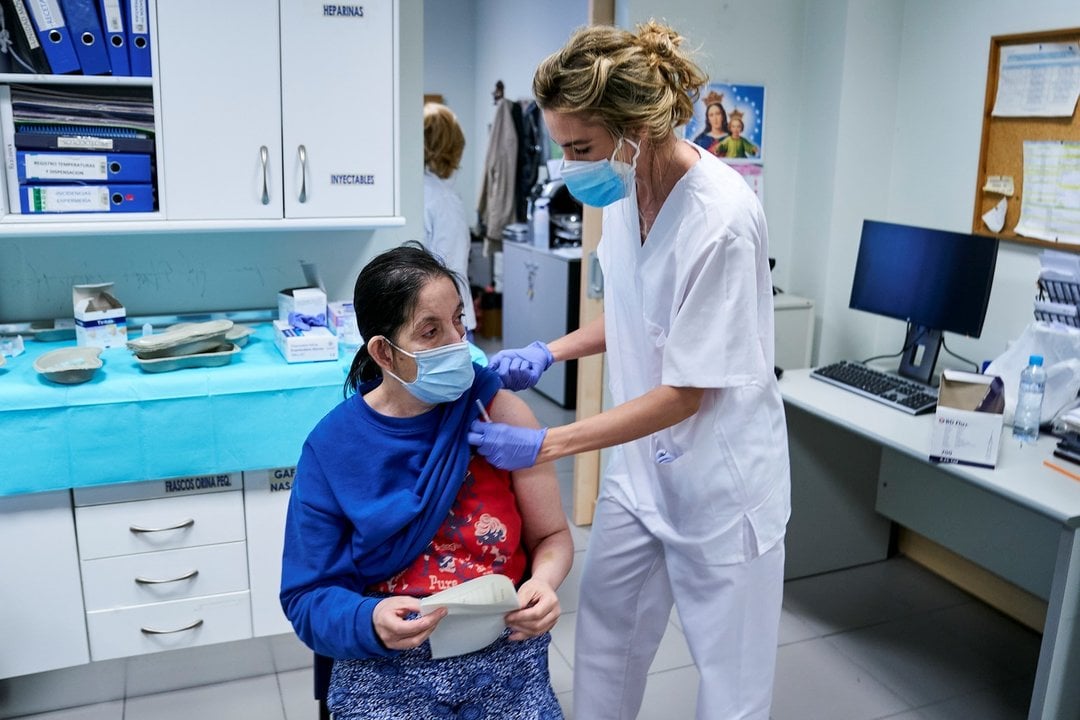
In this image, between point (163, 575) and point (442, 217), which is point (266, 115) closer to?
point (163, 575)

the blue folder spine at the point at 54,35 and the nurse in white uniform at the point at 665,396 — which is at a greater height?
the blue folder spine at the point at 54,35

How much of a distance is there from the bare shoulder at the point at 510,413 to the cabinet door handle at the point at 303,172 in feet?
3.72

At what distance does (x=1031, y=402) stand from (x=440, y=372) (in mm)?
1678

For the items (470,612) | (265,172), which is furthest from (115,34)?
(470,612)

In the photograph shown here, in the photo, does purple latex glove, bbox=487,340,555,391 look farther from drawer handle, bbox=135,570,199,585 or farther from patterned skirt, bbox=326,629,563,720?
drawer handle, bbox=135,570,199,585

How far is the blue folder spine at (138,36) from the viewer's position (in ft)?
7.31

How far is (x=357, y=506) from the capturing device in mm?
1411

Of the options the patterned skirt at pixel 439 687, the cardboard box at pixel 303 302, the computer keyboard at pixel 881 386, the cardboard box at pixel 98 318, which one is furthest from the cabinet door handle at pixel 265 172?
the computer keyboard at pixel 881 386

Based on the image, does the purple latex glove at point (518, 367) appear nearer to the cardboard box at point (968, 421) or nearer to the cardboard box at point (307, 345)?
the cardboard box at point (307, 345)

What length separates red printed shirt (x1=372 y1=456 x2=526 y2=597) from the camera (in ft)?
4.82

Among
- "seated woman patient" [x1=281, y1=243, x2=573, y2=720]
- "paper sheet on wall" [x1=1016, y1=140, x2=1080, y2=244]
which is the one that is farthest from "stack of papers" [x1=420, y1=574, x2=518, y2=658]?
"paper sheet on wall" [x1=1016, y1=140, x2=1080, y2=244]

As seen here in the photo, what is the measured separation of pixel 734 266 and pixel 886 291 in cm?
154

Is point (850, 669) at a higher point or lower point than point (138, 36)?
lower

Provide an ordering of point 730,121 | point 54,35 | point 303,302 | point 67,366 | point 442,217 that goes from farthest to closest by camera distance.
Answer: point 442,217 < point 730,121 < point 303,302 < point 54,35 < point 67,366
